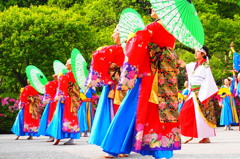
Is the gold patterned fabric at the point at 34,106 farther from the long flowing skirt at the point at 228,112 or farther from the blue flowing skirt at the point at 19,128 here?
the long flowing skirt at the point at 228,112

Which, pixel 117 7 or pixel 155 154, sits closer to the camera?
pixel 155 154

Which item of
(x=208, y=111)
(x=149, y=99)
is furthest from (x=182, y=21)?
(x=208, y=111)

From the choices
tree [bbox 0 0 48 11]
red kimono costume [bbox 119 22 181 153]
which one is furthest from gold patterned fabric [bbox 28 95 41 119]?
tree [bbox 0 0 48 11]

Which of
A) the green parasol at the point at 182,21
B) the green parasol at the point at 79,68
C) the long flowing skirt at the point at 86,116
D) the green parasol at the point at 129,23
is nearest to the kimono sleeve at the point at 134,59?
the green parasol at the point at 182,21

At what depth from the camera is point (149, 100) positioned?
5.50m

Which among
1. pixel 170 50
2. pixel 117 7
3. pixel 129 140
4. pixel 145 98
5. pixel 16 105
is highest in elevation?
pixel 117 7

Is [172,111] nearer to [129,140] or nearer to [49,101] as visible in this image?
[129,140]

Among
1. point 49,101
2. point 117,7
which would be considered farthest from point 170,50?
point 117,7

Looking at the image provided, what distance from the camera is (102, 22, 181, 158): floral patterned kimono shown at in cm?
540

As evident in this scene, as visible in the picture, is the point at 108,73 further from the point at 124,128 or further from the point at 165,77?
the point at 124,128

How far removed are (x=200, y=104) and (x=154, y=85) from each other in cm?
525

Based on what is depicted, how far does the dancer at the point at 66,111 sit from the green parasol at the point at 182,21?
569 cm

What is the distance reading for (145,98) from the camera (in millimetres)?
5488

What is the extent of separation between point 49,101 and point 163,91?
265 inches
